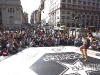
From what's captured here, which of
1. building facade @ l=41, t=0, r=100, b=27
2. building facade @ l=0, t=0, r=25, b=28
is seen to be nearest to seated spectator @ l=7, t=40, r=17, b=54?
building facade @ l=41, t=0, r=100, b=27

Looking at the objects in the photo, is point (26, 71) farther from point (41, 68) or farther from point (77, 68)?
point (77, 68)

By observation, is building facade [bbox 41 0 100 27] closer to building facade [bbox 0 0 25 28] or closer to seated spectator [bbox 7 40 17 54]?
building facade [bbox 0 0 25 28]

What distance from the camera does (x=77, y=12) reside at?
59.2 meters

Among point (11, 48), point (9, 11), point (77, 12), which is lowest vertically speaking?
point (11, 48)

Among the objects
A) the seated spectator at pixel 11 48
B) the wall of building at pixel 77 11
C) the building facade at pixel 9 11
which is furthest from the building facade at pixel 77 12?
the seated spectator at pixel 11 48

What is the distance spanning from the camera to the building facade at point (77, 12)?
56.2 meters

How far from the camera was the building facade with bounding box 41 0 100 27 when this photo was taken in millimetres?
56250

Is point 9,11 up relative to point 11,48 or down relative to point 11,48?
up

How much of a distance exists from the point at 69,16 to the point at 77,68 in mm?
52469

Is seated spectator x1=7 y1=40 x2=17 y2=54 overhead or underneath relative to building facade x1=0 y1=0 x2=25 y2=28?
underneath

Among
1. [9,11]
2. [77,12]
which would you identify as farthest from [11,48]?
[77,12]

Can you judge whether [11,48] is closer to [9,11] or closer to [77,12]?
[9,11]

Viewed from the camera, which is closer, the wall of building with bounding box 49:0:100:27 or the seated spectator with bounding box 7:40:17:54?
the seated spectator with bounding box 7:40:17:54

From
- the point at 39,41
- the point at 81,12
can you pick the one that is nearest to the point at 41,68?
the point at 39,41
